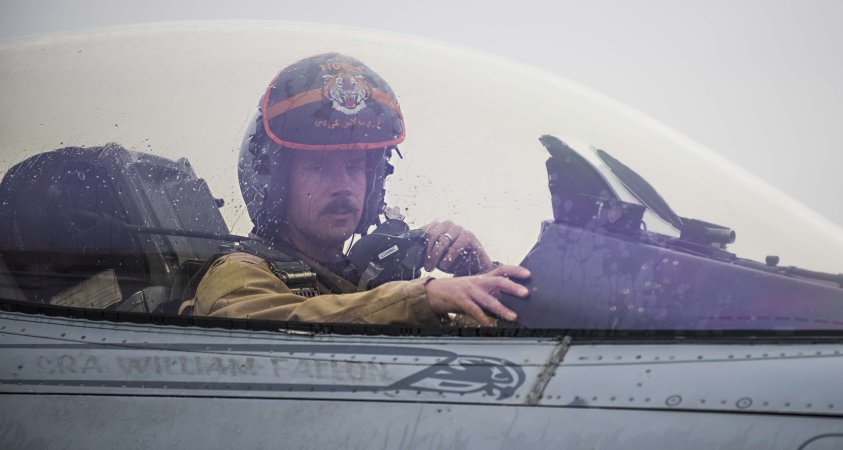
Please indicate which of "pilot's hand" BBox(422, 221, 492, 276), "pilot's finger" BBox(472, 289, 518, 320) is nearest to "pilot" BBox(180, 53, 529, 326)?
"pilot's hand" BBox(422, 221, 492, 276)

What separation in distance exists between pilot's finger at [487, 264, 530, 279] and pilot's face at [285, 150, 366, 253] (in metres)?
0.60

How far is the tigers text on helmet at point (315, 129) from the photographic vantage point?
3.15 metres

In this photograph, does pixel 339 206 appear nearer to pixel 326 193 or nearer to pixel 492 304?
pixel 326 193

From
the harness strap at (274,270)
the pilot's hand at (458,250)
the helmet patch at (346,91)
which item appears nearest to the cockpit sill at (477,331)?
the harness strap at (274,270)

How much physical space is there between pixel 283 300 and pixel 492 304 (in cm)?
73

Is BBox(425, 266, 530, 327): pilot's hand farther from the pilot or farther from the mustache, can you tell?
the mustache

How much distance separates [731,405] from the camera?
→ 8.17 ft

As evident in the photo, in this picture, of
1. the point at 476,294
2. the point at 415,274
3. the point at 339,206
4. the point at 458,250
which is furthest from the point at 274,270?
the point at 476,294

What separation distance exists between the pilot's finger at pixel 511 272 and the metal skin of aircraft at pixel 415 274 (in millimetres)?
41

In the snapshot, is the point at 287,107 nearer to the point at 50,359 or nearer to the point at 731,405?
the point at 50,359

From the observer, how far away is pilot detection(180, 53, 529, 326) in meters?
2.96

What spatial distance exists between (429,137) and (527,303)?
734 mm

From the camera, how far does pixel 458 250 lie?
9.70ft

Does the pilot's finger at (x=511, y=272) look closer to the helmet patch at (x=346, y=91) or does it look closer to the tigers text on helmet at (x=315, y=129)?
the tigers text on helmet at (x=315, y=129)
